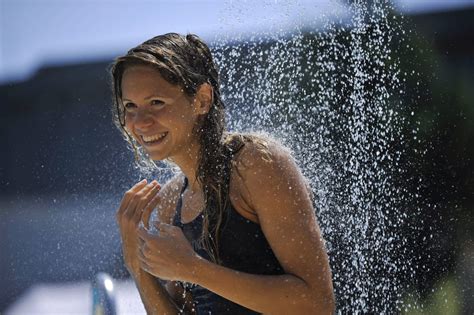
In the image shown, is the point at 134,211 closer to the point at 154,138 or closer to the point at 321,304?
the point at 154,138

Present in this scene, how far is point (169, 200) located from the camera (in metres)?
2.19

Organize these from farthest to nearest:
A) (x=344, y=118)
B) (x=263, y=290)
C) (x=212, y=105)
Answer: (x=344, y=118) → (x=212, y=105) → (x=263, y=290)

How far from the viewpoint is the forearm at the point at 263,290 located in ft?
5.89

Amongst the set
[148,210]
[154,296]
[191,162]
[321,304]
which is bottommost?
[154,296]

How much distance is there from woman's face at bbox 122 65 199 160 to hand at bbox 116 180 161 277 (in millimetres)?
100

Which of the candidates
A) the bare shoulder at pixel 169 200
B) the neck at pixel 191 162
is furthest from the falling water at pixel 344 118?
the neck at pixel 191 162

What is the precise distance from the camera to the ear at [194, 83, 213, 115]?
197 centimetres

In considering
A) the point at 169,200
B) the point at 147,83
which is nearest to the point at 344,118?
→ the point at 169,200

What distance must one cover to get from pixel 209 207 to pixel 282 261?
0.68ft

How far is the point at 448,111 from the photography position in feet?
12.0

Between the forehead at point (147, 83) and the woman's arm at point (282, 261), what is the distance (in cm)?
26

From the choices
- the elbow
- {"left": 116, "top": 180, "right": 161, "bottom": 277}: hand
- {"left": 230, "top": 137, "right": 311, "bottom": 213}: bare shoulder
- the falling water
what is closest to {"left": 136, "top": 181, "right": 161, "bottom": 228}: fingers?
{"left": 116, "top": 180, "right": 161, "bottom": 277}: hand

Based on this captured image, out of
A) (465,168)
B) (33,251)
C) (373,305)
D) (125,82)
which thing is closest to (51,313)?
(33,251)

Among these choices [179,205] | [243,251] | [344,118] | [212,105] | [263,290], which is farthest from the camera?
[344,118]
